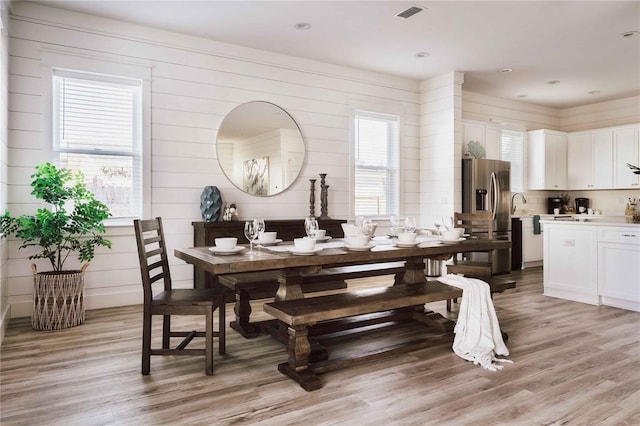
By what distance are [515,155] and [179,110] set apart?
18.8 ft

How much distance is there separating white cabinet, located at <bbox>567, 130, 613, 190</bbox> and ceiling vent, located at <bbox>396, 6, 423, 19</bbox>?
199 inches

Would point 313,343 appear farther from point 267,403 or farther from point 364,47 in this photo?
point 364,47

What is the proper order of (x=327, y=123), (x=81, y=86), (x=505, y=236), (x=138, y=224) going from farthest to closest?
1. (x=505, y=236)
2. (x=327, y=123)
3. (x=81, y=86)
4. (x=138, y=224)

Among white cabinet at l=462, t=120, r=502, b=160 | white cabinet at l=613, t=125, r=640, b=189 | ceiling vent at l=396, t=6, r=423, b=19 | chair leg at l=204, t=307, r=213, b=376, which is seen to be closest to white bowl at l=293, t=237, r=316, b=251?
chair leg at l=204, t=307, r=213, b=376

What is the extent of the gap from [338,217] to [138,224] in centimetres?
348

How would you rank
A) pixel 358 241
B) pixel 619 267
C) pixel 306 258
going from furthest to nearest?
pixel 619 267 → pixel 358 241 → pixel 306 258

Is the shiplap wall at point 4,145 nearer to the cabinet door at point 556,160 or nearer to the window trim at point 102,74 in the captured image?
the window trim at point 102,74

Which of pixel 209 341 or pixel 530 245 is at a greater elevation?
pixel 530 245

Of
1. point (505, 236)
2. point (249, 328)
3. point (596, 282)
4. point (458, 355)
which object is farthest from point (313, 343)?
point (505, 236)

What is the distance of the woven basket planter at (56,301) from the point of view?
358cm

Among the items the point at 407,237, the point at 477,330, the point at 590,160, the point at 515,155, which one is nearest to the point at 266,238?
the point at 407,237

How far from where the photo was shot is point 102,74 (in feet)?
14.1

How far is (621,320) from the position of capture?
3857 millimetres

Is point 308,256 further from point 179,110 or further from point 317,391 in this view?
point 179,110
